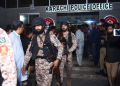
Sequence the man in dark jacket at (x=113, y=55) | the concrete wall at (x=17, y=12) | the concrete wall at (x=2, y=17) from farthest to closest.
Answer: the concrete wall at (x=2, y=17), the concrete wall at (x=17, y=12), the man in dark jacket at (x=113, y=55)

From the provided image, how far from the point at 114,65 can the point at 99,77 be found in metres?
1.91

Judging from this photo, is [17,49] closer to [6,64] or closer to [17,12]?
[6,64]

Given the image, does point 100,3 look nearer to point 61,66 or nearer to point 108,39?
point 108,39

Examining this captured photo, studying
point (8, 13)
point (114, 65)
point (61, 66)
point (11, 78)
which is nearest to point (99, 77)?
point (114, 65)

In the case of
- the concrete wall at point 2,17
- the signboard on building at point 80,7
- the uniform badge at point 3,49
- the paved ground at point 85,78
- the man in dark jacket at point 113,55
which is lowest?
the paved ground at point 85,78

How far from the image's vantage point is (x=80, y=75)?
6.08 metres

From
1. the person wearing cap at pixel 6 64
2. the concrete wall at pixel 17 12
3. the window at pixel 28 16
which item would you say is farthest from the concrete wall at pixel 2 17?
the person wearing cap at pixel 6 64

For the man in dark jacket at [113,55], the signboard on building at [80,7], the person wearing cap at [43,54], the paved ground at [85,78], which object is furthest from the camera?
the signboard on building at [80,7]

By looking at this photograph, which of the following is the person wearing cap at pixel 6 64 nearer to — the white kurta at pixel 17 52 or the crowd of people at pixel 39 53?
the crowd of people at pixel 39 53

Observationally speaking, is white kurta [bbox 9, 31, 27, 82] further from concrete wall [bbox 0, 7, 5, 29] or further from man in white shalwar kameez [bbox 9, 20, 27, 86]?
concrete wall [bbox 0, 7, 5, 29]

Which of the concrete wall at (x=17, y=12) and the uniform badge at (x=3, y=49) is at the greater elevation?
the concrete wall at (x=17, y=12)

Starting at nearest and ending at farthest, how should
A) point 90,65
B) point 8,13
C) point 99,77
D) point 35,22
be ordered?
point 35,22, point 99,77, point 90,65, point 8,13

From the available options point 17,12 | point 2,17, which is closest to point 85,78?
point 17,12

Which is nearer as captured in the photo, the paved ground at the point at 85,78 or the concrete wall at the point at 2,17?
the paved ground at the point at 85,78
